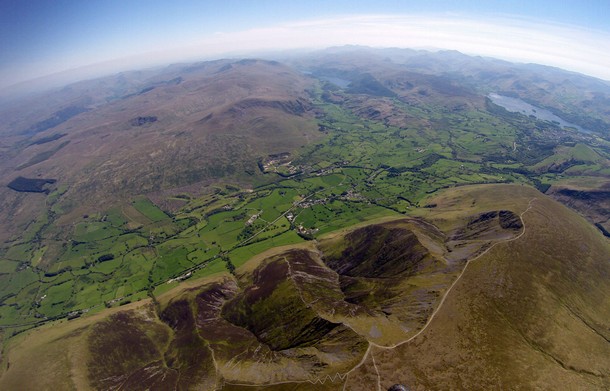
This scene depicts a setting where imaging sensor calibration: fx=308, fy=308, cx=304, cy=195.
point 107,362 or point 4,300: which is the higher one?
point 107,362

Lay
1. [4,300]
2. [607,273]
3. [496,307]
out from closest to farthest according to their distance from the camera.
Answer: [496,307], [607,273], [4,300]

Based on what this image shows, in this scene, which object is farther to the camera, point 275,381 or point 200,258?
point 200,258

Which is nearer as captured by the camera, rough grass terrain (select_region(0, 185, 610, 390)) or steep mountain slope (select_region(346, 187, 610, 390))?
steep mountain slope (select_region(346, 187, 610, 390))

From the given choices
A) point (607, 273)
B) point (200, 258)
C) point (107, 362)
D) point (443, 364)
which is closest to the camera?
point (443, 364)

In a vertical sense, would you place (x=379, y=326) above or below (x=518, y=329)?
below

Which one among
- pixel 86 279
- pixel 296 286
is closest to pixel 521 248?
pixel 296 286

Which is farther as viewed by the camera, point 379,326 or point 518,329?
point 379,326

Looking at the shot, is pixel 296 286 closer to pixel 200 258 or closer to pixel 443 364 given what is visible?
pixel 443 364

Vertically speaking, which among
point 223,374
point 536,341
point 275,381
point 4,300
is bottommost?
point 4,300

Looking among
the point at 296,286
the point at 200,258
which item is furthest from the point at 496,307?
the point at 200,258

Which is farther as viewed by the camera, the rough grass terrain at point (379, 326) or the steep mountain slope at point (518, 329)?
the rough grass terrain at point (379, 326)
